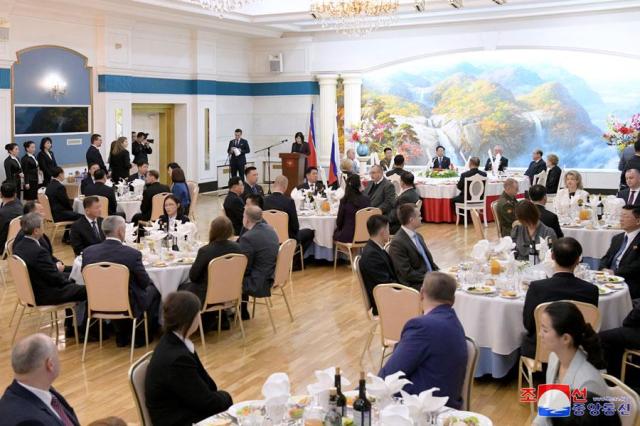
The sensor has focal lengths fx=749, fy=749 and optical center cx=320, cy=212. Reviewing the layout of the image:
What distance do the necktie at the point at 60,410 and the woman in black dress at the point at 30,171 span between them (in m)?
10.6

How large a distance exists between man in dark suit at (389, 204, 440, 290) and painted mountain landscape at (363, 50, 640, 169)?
12197mm

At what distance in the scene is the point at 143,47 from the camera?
1723 cm

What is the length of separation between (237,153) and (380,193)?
8.16 m

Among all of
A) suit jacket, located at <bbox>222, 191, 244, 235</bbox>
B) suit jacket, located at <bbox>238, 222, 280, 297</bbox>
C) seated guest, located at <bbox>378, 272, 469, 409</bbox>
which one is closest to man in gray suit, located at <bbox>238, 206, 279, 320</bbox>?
suit jacket, located at <bbox>238, 222, 280, 297</bbox>

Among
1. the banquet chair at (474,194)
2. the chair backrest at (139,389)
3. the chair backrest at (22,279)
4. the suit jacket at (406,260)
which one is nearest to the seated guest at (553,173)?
the banquet chair at (474,194)

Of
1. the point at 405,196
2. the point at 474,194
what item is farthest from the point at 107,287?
the point at 474,194

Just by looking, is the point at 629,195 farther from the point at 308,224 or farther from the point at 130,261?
the point at 130,261

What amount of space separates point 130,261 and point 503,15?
1341 cm

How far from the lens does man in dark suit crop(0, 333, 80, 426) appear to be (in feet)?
10.5

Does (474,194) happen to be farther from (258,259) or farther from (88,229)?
(88,229)

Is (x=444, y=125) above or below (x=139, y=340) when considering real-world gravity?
above

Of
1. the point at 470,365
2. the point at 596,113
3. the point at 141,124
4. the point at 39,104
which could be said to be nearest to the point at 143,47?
the point at 141,124

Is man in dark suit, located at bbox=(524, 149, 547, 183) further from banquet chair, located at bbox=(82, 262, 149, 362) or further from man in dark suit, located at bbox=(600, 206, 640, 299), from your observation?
banquet chair, located at bbox=(82, 262, 149, 362)

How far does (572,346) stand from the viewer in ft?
11.1
